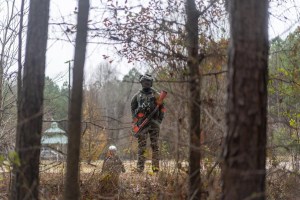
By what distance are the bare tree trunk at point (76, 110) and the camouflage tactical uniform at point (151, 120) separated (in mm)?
1609

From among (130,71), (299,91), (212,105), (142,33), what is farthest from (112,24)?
(299,91)

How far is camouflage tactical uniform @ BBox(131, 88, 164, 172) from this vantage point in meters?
6.86

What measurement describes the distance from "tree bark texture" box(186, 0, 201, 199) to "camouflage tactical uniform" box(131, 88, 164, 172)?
1.29 meters

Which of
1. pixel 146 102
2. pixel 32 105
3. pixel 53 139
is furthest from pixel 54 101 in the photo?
pixel 32 105

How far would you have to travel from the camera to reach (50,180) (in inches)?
Result: 302

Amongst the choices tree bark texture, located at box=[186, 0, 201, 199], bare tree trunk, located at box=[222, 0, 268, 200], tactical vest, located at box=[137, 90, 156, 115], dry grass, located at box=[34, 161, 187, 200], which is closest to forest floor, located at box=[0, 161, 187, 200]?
dry grass, located at box=[34, 161, 187, 200]

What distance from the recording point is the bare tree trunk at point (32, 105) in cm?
549

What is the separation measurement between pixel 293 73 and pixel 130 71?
2693mm

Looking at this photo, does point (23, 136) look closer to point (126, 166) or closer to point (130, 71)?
point (130, 71)

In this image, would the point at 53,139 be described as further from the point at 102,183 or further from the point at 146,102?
the point at 146,102

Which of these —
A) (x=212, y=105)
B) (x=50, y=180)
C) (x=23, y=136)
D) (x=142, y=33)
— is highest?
(x=142, y=33)

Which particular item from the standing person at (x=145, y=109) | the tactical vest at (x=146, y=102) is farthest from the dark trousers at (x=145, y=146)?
the tactical vest at (x=146, y=102)

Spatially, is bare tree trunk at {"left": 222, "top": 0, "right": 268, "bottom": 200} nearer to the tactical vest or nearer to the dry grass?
the dry grass

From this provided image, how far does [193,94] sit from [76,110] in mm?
1264
